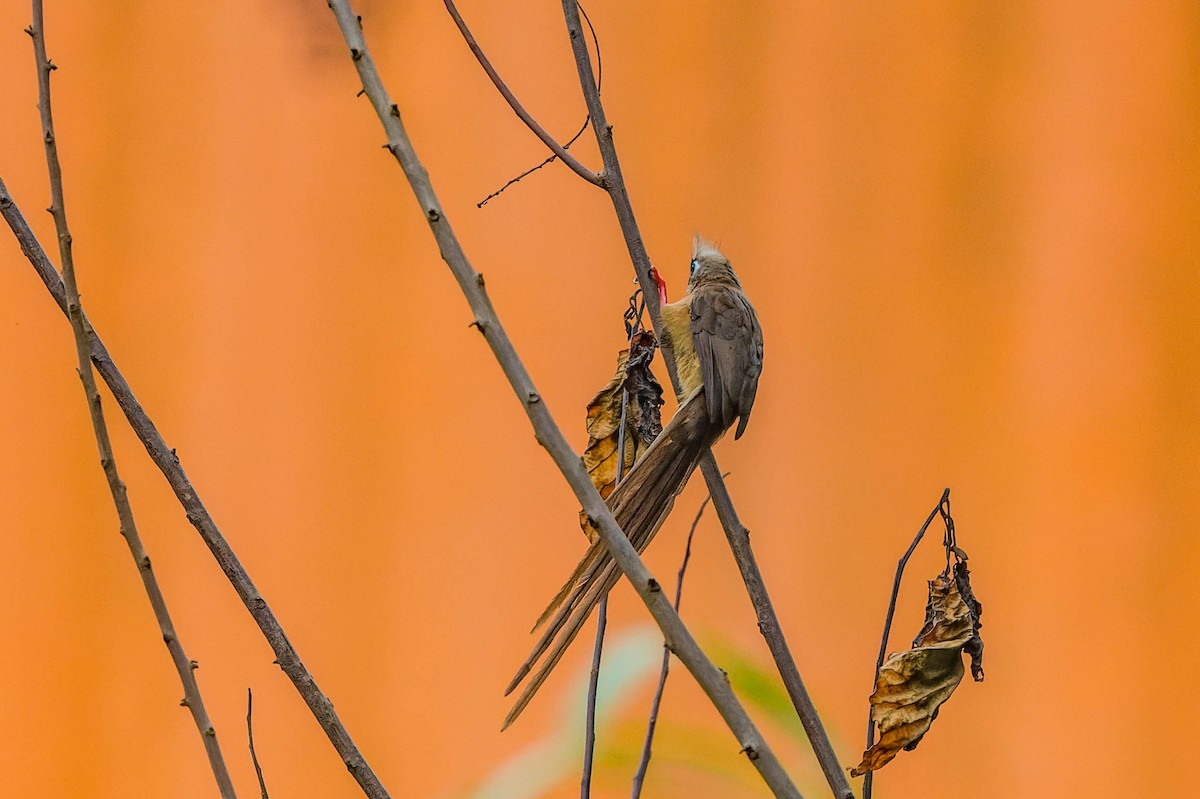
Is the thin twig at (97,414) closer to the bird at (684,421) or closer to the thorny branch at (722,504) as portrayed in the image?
the bird at (684,421)

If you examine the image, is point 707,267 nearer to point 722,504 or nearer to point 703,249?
point 703,249

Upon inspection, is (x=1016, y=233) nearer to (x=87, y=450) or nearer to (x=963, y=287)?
(x=963, y=287)

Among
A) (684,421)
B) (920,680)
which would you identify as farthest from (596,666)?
(684,421)

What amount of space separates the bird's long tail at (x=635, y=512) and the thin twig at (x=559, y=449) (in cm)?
21

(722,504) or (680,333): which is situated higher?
(680,333)

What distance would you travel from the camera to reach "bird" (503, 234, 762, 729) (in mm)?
1113

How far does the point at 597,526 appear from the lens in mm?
818

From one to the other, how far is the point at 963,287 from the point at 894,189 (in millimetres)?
260

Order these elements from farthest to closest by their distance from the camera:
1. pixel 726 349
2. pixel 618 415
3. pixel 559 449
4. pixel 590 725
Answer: pixel 726 349, pixel 618 415, pixel 590 725, pixel 559 449

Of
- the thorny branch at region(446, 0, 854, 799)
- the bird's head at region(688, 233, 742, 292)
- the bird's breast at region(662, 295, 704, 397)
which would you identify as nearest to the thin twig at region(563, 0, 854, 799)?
the thorny branch at region(446, 0, 854, 799)

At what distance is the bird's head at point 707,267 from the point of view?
2.03 meters

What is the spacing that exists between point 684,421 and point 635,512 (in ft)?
0.70

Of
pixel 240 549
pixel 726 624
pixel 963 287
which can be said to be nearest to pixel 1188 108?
pixel 963 287

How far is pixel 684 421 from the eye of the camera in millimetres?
1565
